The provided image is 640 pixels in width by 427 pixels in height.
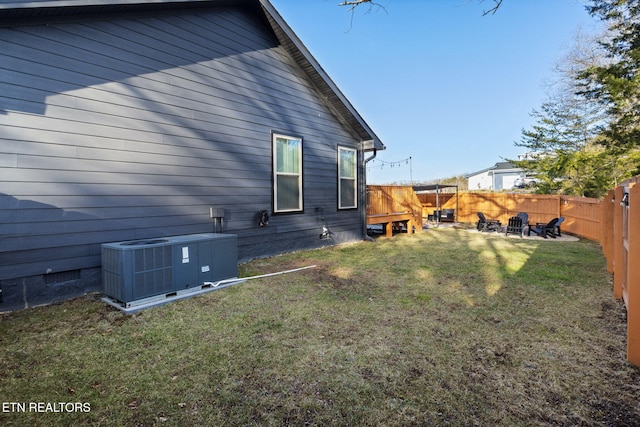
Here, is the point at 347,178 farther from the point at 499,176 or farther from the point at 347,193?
the point at 499,176

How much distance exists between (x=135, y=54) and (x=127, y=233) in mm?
2700

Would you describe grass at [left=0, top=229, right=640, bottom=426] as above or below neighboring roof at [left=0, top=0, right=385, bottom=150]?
below

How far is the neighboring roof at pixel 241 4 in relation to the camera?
11.6ft

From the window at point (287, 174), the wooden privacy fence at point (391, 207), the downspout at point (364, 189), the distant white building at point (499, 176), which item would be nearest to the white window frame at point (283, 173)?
the window at point (287, 174)

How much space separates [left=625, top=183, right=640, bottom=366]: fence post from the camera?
2289 mm

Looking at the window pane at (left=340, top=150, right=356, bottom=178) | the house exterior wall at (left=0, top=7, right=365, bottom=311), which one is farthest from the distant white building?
the house exterior wall at (left=0, top=7, right=365, bottom=311)

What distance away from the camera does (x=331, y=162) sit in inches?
316

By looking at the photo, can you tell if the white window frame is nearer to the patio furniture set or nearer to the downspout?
the downspout

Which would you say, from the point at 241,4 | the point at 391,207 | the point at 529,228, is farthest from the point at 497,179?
the point at 241,4

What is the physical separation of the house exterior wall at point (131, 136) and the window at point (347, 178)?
145 cm

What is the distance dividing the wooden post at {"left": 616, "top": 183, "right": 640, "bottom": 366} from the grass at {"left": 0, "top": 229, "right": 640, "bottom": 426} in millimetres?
169

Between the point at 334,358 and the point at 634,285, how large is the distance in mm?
2355
